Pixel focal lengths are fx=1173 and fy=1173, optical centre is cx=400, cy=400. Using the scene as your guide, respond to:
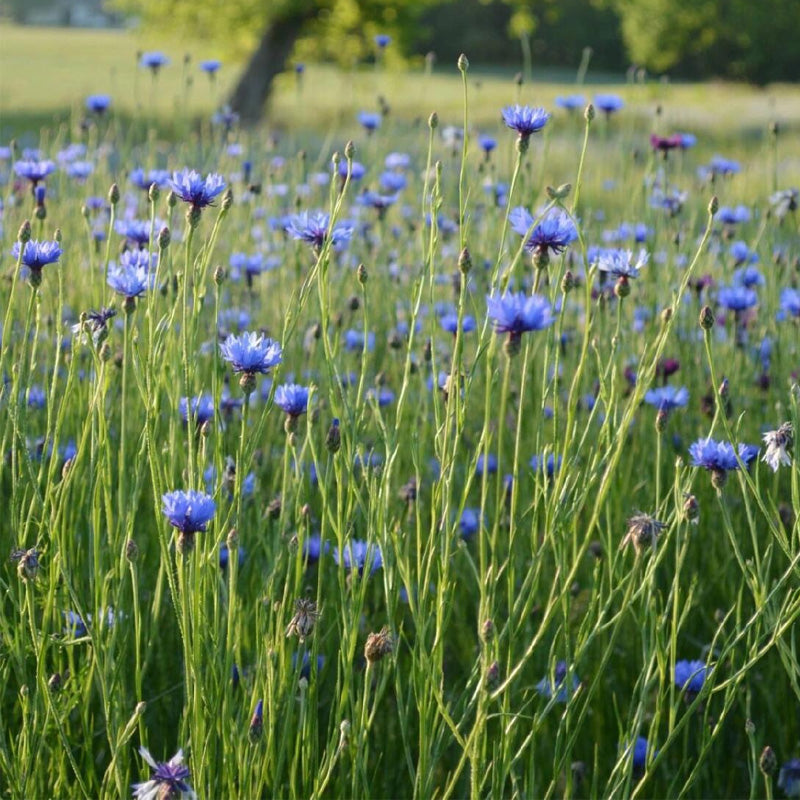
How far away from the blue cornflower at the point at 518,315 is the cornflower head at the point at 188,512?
1.05 feet

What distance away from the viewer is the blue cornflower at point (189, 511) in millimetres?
1099

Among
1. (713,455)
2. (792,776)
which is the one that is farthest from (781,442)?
(792,776)

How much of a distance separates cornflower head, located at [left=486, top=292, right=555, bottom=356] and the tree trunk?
10918 mm

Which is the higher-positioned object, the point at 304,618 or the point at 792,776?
the point at 304,618

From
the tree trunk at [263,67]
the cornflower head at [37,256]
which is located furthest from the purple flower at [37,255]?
the tree trunk at [263,67]

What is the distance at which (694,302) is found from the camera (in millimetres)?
2357

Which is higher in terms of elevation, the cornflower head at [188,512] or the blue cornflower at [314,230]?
the blue cornflower at [314,230]

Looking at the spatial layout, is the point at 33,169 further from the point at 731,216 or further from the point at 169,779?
the point at 731,216

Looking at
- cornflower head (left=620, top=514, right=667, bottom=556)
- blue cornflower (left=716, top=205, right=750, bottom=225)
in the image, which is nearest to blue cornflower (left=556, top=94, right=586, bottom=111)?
blue cornflower (left=716, top=205, right=750, bottom=225)

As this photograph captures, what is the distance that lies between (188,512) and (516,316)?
0.36 m

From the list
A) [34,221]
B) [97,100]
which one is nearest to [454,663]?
[34,221]

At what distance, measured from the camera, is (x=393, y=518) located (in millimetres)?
1485

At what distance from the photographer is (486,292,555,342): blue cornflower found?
1100mm

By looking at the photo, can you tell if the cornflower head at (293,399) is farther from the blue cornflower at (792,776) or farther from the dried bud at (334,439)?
the blue cornflower at (792,776)
